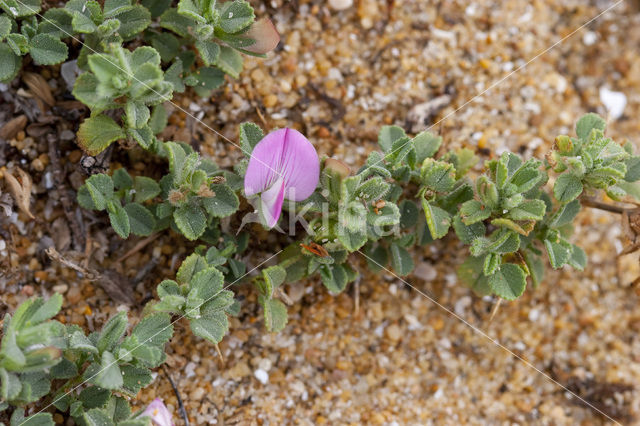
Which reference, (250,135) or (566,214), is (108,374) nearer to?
(250,135)

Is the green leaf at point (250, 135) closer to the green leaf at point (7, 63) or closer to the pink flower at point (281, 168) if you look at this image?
the pink flower at point (281, 168)

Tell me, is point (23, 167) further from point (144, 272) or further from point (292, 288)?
point (292, 288)

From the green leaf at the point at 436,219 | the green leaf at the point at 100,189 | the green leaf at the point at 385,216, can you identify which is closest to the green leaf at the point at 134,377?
the green leaf at the point at 100,189

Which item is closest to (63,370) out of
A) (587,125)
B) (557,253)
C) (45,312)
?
(45,312)

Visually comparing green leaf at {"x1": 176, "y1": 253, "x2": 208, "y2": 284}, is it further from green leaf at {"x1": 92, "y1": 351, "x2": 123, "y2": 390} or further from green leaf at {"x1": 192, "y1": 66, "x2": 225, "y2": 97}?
green leaf at {"x1": 192, "y1": 66, "x2": 225, "y2": 97}

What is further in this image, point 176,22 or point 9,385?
point 176,22

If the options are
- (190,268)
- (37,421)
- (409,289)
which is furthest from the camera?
(409,289)

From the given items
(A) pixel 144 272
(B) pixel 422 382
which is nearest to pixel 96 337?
(A) pixel 144 272
